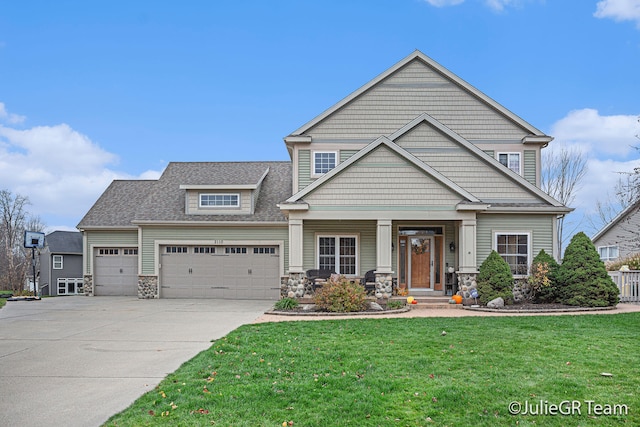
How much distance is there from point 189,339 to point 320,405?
529 cm

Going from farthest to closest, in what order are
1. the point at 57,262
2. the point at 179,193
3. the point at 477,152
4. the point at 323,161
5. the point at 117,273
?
1. the point at 57,262
2. the point at 179,193
3. the point at 117,273
4. the point at 323,161
5. the point at 477,152

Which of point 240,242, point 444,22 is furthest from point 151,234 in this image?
point 444,22

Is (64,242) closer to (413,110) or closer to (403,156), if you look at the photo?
(413,110)

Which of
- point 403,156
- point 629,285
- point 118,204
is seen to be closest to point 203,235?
point 118,204

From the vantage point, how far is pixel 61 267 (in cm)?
2772

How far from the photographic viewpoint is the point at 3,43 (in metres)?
14.9

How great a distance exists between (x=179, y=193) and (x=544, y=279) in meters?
15.7

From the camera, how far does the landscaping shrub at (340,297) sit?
1380cm

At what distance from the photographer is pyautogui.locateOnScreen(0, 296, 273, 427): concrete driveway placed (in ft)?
18.9

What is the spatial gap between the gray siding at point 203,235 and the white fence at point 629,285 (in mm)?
12621

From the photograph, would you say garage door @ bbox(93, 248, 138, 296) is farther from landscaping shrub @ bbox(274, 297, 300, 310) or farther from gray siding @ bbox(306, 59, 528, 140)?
gray siding @ bbox(306, 59, 528, 140)

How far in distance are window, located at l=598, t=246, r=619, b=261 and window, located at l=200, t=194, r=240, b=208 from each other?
21.3m

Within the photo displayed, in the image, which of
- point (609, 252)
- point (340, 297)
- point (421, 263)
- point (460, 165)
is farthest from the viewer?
point (609, 252)

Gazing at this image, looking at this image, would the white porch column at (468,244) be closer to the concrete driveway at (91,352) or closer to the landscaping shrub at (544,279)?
the landscaping shrub at (544,279)
